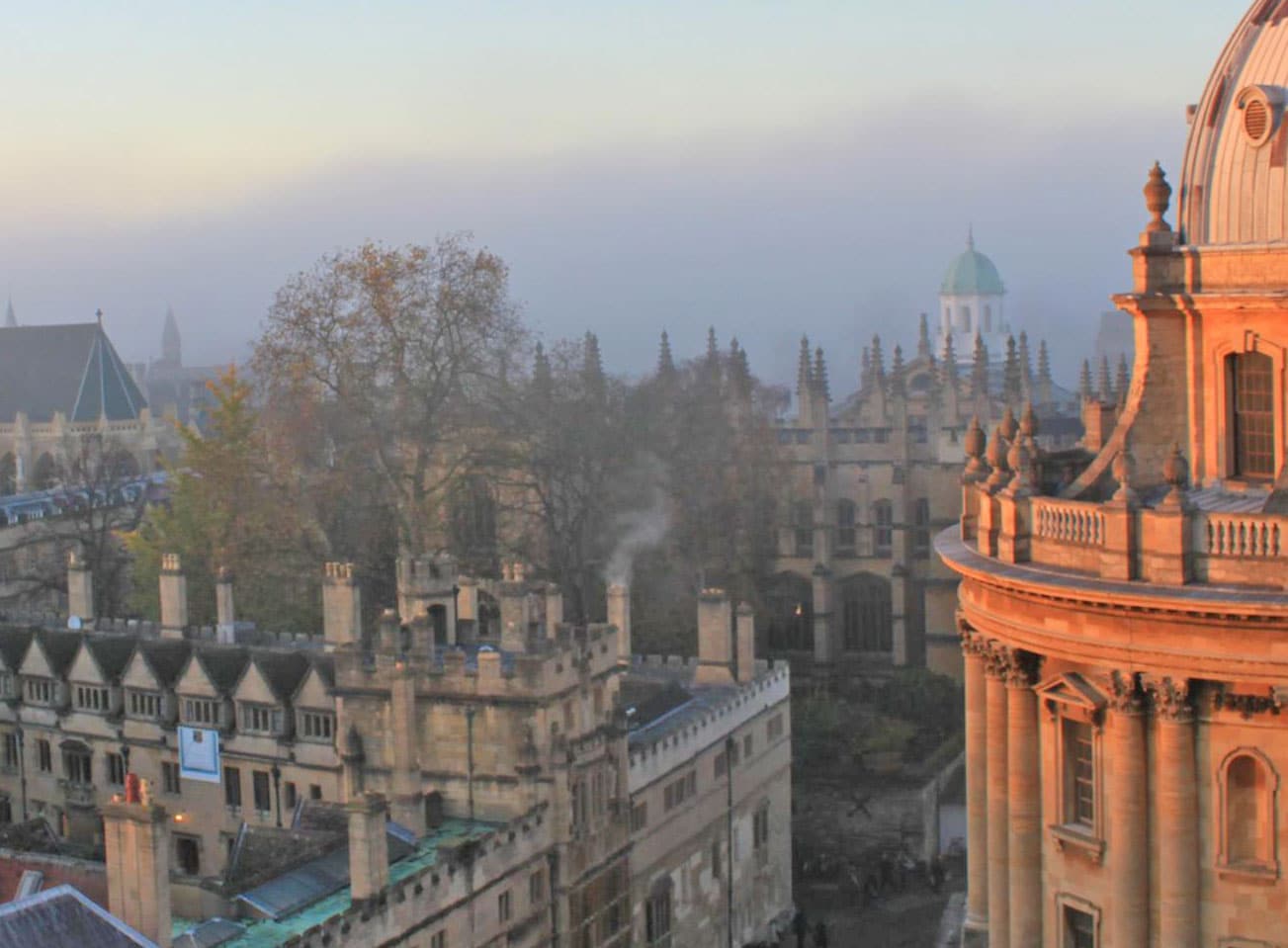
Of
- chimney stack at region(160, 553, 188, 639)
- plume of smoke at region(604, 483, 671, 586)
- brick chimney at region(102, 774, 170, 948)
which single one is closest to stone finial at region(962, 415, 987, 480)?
brick chimney at region(102, 774, 170, 948)

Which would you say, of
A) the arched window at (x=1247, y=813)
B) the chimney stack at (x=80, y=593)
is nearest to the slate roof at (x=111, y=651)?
the chimney stack at (x=80, y=593)

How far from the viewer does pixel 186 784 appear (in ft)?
145

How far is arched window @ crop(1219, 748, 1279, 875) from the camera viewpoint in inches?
923

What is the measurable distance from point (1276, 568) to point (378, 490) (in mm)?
38581

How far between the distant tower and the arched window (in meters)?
93.0

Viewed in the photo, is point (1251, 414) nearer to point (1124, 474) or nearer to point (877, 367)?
point (1124, 474)

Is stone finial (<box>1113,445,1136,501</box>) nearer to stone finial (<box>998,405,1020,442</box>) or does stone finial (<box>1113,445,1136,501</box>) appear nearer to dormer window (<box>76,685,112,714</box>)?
stone finial (<box>998,405,1020,442</box>)

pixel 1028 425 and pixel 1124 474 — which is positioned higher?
pixel 1028 425

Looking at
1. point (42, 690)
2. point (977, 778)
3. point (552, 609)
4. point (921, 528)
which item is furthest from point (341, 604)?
point (921, 528)

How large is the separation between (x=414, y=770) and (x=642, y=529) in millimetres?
28374

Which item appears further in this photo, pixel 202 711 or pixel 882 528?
pixel 882 528

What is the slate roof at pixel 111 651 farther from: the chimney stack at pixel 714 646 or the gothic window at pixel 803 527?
Result: the gothic window at pixel 803 527

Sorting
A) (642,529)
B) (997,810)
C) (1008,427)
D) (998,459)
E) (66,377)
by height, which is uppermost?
(66,377)

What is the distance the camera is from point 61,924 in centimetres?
2675
